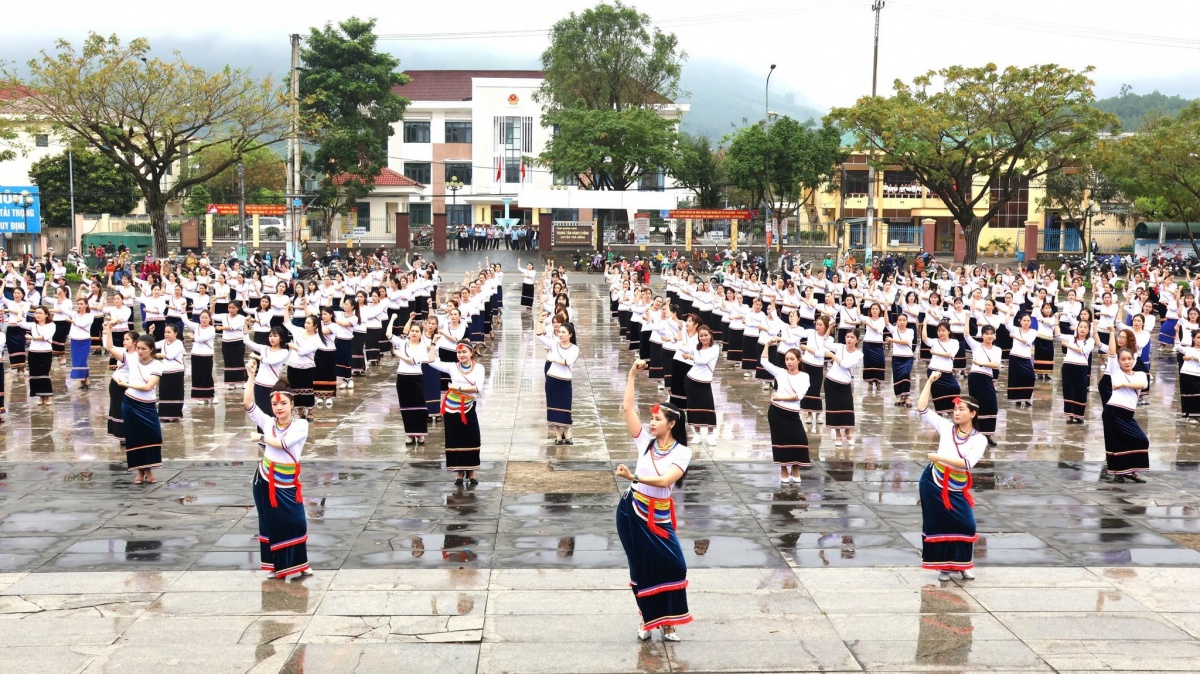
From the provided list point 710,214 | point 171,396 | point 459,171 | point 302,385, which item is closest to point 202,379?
point 171,396

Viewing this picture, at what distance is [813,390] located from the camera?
14.6 meters

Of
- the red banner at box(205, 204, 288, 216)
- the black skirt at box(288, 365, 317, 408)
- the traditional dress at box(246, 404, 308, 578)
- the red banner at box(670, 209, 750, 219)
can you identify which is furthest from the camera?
the red banner at box(670, 209, 750, 219)

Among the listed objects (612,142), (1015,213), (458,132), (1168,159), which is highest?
(458,132)

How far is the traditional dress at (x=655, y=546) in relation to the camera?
6.90 m

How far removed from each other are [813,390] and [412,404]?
512 cm

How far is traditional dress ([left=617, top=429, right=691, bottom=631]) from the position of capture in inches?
272

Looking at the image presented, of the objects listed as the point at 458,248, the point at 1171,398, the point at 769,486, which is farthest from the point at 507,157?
the point at 769,486

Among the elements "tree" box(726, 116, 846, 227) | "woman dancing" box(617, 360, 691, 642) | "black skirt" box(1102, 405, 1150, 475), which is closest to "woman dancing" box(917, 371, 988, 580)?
"woman dancing" box(617, 360, 691, 642)

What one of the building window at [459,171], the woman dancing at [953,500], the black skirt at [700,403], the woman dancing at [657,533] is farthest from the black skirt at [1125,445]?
the building window at [459,171]

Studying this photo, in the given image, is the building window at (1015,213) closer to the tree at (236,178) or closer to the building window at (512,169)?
the building window at (512,169)

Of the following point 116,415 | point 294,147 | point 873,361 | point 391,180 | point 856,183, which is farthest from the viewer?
point 856,183

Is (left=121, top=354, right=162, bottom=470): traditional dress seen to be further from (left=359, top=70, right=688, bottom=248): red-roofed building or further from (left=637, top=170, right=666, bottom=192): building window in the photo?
(left=637, top=170, right=666, bottom=192): building window

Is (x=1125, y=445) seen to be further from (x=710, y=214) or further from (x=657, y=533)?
(x=710, y=214)

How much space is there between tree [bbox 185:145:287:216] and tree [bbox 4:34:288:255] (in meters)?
26.6
